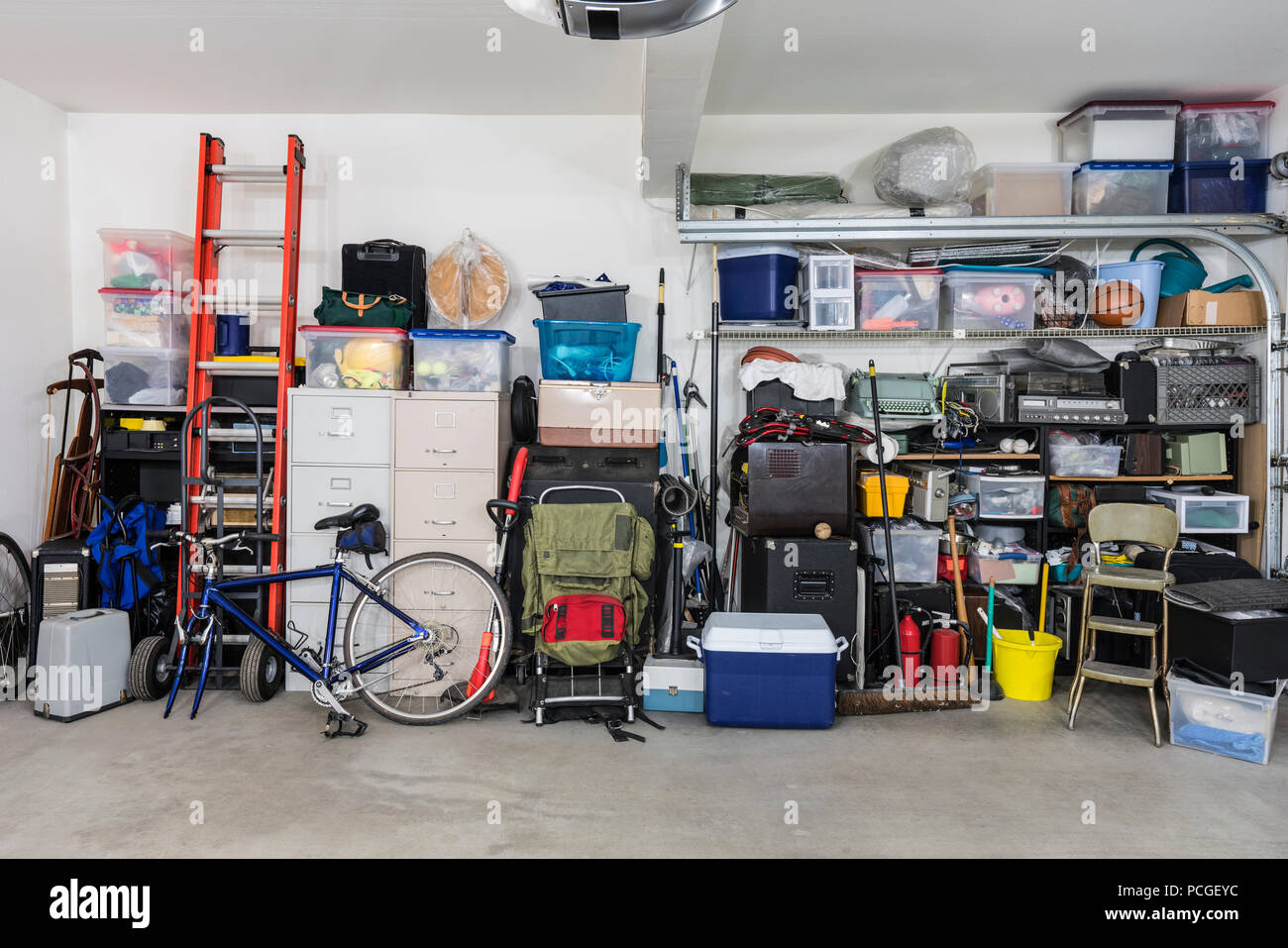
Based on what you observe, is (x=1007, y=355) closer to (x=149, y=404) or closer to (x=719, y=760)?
(x=719, y=760)

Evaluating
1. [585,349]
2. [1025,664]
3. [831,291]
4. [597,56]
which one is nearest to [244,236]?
[585,349]

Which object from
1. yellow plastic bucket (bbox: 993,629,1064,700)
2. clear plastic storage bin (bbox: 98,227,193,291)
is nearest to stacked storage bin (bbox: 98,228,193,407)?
clear plastic storage bin (bbox: 98,227,193,291)

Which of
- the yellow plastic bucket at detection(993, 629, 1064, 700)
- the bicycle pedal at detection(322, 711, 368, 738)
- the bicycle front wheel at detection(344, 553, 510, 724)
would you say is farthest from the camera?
the yellow plastic bucket at detection(993, 629, 1064, 700)

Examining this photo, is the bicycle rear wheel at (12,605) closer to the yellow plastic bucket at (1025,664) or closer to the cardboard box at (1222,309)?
the yellow plastic bucket at (1025,664)

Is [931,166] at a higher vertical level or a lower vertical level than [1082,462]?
higher

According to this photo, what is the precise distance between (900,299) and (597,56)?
190 cm

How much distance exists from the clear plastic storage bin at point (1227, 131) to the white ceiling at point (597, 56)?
8cm

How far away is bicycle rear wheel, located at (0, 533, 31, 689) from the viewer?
3957 millimetres

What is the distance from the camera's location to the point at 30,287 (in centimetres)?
431

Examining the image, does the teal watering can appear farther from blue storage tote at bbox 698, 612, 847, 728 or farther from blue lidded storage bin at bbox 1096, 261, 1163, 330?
blue storage tote at bbox 698, 612, 847, 728

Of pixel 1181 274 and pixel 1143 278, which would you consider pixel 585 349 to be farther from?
pixel 1181 274

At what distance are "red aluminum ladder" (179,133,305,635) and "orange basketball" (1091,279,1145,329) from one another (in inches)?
163
